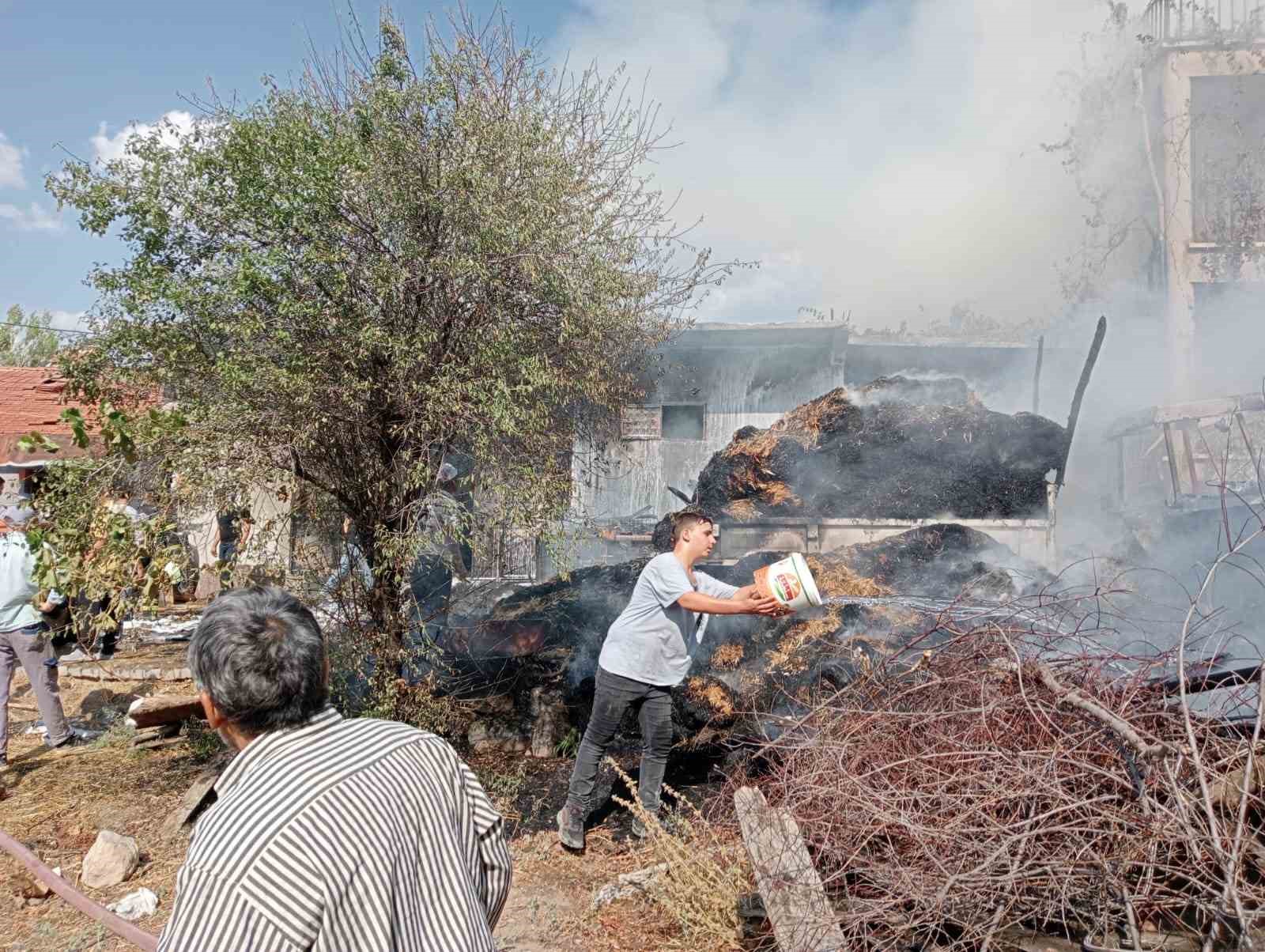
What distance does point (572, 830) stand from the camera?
504 cm

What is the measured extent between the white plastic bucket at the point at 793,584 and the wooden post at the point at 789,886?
43.2 inches

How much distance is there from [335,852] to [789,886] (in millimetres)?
2030

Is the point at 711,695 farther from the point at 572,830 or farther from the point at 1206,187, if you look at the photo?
the point at 1206,187

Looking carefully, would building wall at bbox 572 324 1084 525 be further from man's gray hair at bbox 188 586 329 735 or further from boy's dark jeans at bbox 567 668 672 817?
man's gray hair at bbox 188 586 329 735

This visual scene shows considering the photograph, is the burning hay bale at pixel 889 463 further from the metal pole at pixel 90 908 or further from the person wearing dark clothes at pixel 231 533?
the metal pole at pixel 90 908

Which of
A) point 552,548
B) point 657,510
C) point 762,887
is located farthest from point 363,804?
point 657,510

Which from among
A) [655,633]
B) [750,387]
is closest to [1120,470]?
[750,387]

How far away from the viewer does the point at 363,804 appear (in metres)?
1.69

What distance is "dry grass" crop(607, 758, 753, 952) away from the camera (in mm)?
3730

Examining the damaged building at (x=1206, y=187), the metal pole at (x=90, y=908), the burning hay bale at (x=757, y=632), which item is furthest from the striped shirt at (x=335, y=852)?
the damaged building at (x=1206, y=187)

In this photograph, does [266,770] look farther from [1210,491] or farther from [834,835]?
[1210,491]

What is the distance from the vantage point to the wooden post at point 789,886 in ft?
9.52

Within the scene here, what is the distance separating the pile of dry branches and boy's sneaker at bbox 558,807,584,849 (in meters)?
1.97

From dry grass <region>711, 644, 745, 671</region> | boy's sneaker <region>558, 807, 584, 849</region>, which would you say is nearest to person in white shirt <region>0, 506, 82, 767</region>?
boy's sneaker <region>558, 807, 584, 849</region>
